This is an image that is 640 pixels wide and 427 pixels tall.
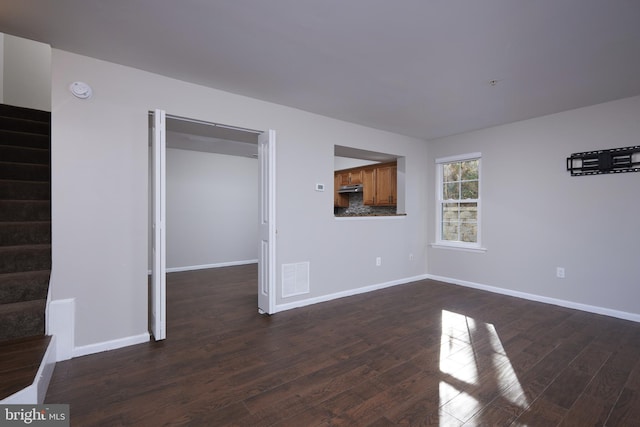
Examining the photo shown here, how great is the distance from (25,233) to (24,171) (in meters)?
0.88

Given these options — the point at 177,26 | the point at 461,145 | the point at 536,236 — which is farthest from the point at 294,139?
the point at 536,236

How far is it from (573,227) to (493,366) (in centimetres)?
256

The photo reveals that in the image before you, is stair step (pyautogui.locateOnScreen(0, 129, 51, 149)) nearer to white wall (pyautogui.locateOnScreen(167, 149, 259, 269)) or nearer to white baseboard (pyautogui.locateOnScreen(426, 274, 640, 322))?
white wall (pyautogui.locateOnScreen(167, 149, 259, 269))

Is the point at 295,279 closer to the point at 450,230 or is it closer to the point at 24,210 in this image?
the point at 24,210

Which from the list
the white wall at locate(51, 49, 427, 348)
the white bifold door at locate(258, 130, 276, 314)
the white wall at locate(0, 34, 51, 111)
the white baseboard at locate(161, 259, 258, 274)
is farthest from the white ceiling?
the white baseboard at locate(161, 259, 258, 274)

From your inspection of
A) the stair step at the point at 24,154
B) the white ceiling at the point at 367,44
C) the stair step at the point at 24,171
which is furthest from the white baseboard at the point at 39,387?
the white ceiling at the point at 367,44

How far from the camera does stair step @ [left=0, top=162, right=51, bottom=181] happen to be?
10.2 ft

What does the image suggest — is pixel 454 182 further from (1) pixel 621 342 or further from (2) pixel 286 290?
(2) pixel 286 290

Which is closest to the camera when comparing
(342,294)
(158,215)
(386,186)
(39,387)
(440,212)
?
(39,387)

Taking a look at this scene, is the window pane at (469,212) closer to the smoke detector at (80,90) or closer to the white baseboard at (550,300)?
the white baseboard at (550,300)

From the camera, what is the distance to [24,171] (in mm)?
3176

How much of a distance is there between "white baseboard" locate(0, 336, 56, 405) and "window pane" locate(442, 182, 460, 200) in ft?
17.7

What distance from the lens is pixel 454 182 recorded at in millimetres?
5242

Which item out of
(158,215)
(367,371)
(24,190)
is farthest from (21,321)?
(367,371)
